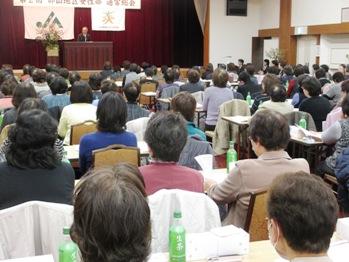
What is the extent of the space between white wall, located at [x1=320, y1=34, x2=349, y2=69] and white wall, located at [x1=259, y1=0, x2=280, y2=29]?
248cm

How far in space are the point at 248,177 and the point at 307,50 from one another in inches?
497

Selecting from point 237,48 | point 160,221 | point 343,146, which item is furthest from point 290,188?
point 237,48

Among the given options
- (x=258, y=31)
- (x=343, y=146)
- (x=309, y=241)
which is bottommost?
(x=343, y=146)

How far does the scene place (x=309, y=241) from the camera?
5.04 ft

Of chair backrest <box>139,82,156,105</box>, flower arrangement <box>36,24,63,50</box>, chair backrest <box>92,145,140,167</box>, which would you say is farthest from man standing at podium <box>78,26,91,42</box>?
chair backrest <box>92,145,140,167</box>

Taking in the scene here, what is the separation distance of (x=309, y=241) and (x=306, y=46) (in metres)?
13.9

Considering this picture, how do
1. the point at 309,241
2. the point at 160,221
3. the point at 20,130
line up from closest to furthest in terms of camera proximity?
the point at 309,241
the point at 160,221
the point at 20,130

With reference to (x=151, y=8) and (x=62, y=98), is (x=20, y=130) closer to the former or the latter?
(x=62, y=98)

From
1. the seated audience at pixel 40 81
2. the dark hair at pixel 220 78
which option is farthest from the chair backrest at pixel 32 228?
the seated audience at pixel 40 81

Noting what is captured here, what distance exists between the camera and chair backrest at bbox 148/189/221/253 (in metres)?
2.31

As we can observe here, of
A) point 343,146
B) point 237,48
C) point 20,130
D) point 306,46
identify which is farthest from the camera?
point 237,48

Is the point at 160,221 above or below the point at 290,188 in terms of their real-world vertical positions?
below

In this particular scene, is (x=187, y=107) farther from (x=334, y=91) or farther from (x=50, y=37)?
(x=50, y=37)

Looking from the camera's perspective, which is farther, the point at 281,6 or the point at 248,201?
the point at 281,6
